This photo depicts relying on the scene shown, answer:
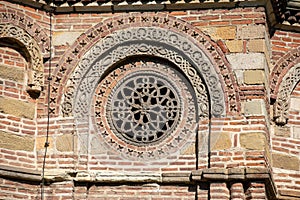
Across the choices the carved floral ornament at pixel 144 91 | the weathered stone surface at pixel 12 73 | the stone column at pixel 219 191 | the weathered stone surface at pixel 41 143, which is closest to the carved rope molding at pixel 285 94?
the carved floral ornament at pixel 144 91

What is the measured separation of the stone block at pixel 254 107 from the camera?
12.4 m

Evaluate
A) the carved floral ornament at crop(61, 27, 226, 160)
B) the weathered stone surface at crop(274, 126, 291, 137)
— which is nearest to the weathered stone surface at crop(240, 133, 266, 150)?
the carved floral ornament at crop(61, 27, 226, 160)

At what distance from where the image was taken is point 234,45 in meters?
12.8

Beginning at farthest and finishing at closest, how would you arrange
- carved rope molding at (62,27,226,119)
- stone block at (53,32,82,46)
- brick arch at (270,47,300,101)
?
1. brick arch at (270,47,300,101)
2. stone block at (53,32,82,46)
3. carved rope molding at (62,27,226,119)

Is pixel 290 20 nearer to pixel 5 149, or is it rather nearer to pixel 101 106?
pixel 101 106

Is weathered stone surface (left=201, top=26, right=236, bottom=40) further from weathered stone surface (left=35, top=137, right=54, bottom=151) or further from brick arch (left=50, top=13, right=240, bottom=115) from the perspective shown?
weathered stone surface (left=35, top=137, right=54, bottom=151)

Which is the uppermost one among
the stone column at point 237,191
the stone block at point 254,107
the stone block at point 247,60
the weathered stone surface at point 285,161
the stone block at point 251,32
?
the stone block at point 251,32

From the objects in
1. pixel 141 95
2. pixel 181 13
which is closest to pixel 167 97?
pixel 141 95

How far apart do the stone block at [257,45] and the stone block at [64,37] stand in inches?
86.7

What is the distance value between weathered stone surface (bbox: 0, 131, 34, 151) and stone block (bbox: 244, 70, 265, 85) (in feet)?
9.17

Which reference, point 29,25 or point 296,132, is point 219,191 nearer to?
point 296,132

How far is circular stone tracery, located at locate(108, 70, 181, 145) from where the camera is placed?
1273cm

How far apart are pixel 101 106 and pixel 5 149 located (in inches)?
53.0

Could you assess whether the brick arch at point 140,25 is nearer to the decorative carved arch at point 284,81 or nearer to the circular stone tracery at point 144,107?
the circular stone tracery at point 144,107
